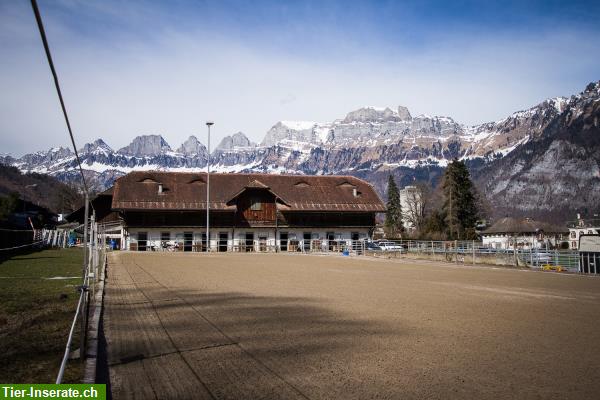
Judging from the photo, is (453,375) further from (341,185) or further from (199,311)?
(341,185)

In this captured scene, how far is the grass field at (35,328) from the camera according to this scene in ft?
22.0

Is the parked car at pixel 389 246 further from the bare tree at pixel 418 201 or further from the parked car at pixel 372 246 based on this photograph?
the bare tree at pixel 418 201

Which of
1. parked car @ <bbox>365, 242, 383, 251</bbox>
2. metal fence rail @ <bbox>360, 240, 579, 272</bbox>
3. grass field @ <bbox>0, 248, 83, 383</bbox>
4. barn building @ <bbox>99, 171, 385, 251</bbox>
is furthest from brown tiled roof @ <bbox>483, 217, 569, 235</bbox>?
grass field @ <bbox>0, 248, 83, 383</bbox>

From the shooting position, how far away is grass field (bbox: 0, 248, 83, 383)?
22.0 feet

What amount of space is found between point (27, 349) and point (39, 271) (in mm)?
15831

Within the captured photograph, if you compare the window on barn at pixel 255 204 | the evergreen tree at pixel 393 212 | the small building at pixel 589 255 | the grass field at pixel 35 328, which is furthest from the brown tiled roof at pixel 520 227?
the grass field at pixel 35 328

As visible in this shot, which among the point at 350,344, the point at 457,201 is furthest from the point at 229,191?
the point at 350,344

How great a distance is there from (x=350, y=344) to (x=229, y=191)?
5554 centimetres

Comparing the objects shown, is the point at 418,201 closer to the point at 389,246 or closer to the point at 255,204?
the point at 255,204

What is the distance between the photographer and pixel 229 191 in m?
63.6

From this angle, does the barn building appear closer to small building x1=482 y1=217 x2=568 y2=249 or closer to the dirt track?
small building x1=482 y1=217 x2=568 y2=249

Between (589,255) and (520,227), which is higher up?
(520,227)

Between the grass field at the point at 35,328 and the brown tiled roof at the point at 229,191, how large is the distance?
135 feet

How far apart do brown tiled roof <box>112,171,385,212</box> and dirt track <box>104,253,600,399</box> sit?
43808 millimetres
